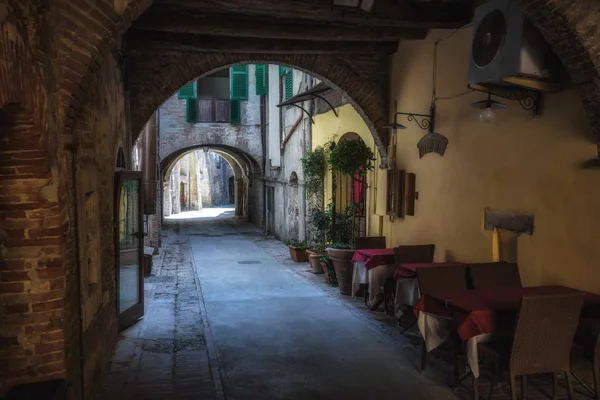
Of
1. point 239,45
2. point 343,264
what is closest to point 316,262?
point 343,264

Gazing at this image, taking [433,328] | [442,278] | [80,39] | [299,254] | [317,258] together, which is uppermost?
[80,39]

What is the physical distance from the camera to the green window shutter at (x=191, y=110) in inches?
715

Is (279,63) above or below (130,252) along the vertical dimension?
above

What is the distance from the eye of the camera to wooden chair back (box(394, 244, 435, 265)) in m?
7.09

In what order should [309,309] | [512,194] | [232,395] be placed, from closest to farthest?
[232,395] → [512,194] → [309,309]

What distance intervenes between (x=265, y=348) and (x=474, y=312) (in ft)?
8.60

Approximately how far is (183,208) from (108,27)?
102 feet

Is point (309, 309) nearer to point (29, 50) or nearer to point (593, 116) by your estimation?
point (593, 116)

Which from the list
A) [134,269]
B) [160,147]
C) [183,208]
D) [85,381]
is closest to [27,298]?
[85,381]

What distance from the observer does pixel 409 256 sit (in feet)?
23.4

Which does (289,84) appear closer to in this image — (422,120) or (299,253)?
(299,253)

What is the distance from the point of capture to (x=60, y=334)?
12.1 ft

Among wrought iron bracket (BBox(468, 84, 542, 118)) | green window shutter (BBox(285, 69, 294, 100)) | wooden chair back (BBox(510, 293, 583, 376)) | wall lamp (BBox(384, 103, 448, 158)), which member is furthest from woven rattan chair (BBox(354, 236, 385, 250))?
green window shutter (BBox(285, 69, 294, 100))

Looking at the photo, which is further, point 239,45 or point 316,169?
point 316,169
